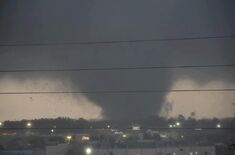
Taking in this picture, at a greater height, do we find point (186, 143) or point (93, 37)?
point (93, 37)

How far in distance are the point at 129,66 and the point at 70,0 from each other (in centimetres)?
81

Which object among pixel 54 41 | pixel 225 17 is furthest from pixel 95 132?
pixel 225 17

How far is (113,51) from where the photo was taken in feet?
11.6

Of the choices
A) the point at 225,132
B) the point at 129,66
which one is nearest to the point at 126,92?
the point at 129,66

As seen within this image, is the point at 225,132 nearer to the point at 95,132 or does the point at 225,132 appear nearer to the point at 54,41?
the point at 95,132

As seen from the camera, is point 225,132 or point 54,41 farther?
point 54,41

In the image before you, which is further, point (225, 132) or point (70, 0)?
point (70, 0)

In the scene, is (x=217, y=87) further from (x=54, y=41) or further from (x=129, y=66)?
(x=54, y=41)

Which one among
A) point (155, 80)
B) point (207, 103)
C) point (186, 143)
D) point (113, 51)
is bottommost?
point (186, 143)

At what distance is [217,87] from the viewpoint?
11.0ft

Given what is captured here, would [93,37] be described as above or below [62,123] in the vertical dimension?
above

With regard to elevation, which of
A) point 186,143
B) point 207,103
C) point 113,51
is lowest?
point 186,143

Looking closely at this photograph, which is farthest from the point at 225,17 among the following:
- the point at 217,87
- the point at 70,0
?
the point at 70,0

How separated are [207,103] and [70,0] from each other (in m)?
1.49
